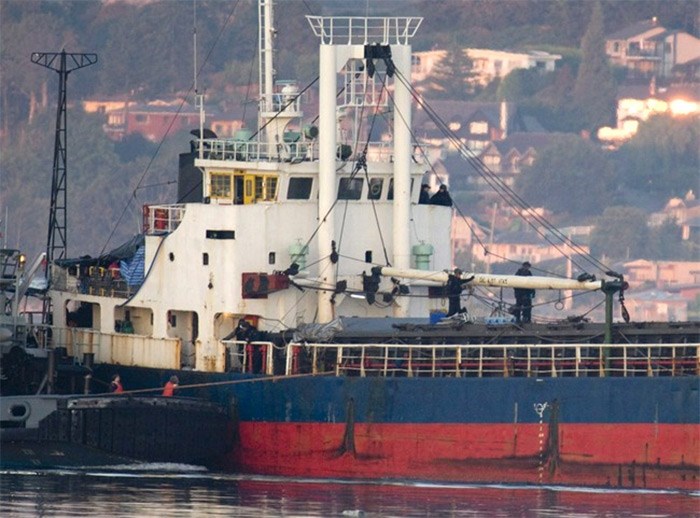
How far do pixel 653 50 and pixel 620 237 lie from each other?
21.0 m

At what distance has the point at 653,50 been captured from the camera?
125m

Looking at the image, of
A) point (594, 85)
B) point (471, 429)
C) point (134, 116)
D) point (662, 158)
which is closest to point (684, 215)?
point (662, 158)

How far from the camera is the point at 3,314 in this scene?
167ft

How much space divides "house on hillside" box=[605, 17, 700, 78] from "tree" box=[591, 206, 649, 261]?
1700 cm

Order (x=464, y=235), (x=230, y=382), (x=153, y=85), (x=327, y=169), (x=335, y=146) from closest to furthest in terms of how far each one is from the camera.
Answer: (x=230, y=382), (x=327, y=169), (x=335, y=146), (x=464, y=235), (x=153, y=85)

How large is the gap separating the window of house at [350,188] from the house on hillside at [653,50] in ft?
243

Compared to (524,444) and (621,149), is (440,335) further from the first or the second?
(621,149)

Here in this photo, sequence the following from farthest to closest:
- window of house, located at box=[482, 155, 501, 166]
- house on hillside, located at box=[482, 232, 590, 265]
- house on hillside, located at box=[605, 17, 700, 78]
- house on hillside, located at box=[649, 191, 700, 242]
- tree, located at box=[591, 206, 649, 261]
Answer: house on hillside, located at box=[605, 17, 700, 78] → window of house, located at box=[482, 155, 501, 166] → house on hillside, located at box=[649, 191, 700, 242] → tree, located at box=[591, 206, 649, 261] → house on hillside, located at box=[482, 232, 590, 265]

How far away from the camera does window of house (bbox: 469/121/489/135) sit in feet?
385

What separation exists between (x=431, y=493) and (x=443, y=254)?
25.4 ft

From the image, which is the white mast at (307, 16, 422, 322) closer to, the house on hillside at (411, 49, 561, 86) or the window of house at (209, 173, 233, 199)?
the window of house at (209, 173, 233, 199)

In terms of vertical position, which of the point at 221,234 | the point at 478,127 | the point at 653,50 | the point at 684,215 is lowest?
the point at 221,234

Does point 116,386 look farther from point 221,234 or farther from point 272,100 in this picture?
point 272,100

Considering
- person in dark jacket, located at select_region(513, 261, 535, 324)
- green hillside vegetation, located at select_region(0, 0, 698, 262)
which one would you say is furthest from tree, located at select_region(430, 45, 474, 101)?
person in dark jacket, located at select_region(513, 261, 535, 324)
